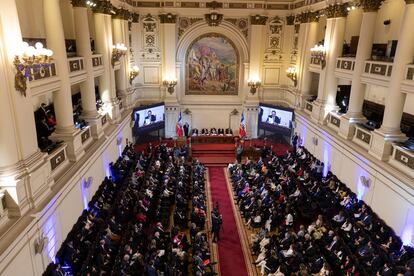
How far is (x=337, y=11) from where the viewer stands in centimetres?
1376

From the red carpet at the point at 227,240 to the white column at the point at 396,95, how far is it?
529 cm

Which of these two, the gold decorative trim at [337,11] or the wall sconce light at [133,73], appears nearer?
the gold decorative trim at [337,11]

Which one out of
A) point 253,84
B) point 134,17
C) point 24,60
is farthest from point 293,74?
point 24,60

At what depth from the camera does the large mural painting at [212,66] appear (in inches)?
786

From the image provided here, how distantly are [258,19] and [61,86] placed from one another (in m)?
12.8

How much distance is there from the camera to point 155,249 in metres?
9.38

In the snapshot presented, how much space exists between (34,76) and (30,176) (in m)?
2.54

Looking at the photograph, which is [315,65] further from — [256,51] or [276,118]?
[256,51]

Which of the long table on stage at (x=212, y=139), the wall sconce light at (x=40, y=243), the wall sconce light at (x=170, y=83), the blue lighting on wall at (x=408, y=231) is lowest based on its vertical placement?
the long table on stage at (x=212, y=139)

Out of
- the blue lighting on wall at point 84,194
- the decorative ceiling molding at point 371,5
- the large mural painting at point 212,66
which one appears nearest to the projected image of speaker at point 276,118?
the large mural painting at point 212,66

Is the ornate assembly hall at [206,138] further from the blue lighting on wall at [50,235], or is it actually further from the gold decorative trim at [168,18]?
the gold decorative trim at [168,18]

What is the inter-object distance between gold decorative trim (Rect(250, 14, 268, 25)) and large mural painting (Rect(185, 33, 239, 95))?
5.79ft

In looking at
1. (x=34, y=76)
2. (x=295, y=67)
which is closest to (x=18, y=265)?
(x=34, y=76)

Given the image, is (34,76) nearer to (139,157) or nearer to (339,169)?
(139,157)
